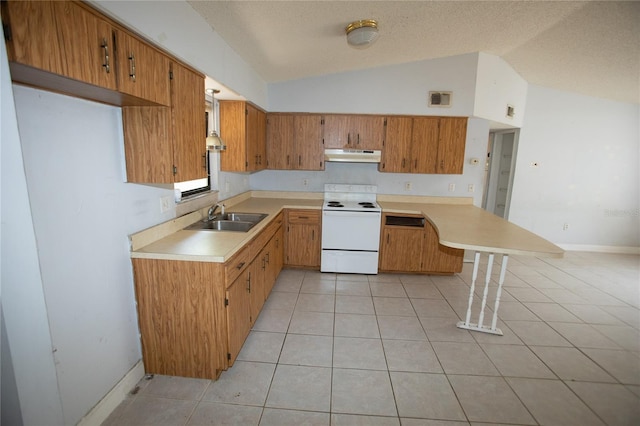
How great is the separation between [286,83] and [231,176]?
1.47 m

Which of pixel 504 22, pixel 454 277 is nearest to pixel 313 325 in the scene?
pixel 454 277

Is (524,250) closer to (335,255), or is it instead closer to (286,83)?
(335,255)

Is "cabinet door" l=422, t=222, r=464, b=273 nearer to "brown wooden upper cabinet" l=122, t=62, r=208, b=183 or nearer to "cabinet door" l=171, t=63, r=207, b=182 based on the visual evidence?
"cabinet door" l=171, t=63, r=207, b=182

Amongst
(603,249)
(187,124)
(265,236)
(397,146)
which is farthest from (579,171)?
(187,124)

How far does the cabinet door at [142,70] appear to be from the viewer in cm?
141

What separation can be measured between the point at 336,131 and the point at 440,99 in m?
1.41

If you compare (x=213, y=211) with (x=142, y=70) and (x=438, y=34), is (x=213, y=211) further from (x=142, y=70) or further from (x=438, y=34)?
(x=438, y=34)

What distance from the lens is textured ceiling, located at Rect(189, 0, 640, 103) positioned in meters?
2.15

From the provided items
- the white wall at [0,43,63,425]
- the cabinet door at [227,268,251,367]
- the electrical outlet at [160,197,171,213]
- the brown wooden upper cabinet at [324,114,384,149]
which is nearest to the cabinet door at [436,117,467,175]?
the brown wooden upper cabinet at [324,114,384,149]

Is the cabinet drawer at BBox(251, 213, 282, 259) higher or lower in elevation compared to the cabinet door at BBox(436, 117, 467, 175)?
lower

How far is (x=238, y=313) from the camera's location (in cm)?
219

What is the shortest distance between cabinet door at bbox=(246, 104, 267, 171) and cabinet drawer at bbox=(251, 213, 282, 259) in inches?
26.9

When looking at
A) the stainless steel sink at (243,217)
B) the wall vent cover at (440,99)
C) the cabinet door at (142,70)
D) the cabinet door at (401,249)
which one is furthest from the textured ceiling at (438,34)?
the cabinet door at (401,249)

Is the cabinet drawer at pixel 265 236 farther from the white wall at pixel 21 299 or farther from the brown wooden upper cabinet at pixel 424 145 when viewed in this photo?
the brown wooden upper cabinet at pixel 424 145
